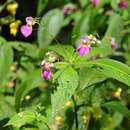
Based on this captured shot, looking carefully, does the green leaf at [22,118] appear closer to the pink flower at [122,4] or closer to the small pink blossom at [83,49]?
the small pink blossom at [83,49]

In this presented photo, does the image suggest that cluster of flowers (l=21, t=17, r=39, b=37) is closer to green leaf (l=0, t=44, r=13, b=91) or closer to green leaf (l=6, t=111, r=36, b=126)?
green leaf (l=6, t=111, r=36, b=126)

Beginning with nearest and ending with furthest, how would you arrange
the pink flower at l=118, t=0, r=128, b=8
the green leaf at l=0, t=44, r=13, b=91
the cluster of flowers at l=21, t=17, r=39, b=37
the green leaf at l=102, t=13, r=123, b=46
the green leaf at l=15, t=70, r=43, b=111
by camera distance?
the cluster of flowers at l=21, t=17, r=39, b=37 → the green leaf at l=15, t=70, r=43, b=111 → the green leaf at l=0, t=44, r=13, b=91 → the green leaf at l=102, t=13, r=123, b=46 → the pink flower at l=118, t=0, r=128, b=8

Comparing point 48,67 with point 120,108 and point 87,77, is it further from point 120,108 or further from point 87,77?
point 120,108

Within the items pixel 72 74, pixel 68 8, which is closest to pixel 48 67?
pixel 72 74

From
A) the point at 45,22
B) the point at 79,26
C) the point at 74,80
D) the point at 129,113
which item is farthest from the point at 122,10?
the point at 74,80

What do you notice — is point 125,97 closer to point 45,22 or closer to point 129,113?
point 45,22

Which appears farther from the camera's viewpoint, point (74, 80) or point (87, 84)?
point (87, 84)

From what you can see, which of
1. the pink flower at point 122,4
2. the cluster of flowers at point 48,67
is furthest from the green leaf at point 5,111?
the pink flower at point 122,4

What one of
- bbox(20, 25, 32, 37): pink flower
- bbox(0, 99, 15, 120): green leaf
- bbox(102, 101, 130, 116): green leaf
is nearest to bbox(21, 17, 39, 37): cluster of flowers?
bbox(20, 25, 32, 37): pink flower
